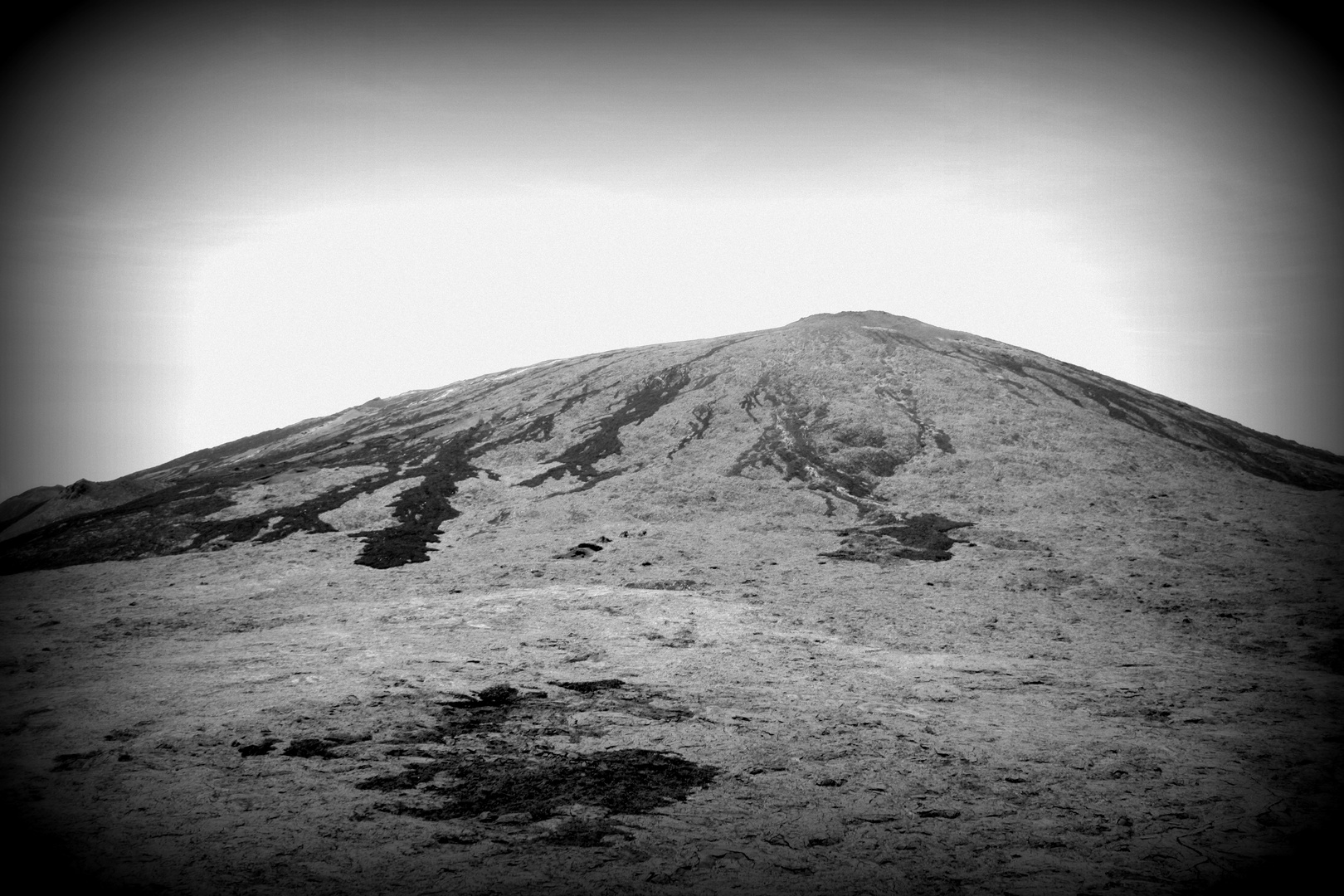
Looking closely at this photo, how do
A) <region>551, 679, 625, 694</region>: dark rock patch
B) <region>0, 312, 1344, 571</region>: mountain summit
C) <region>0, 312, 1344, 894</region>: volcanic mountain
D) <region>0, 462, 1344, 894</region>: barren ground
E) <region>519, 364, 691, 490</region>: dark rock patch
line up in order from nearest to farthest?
<region>0, 462, 1344, 894</region>: barren ground, <region>0, 312, 1344, 894</region>: volcanic mountain, <region>551, 679, 625, 694</region>: dark rock patch, <region>0, 312, 1344, 571</region>: mountain summit, <region>519, 364, 691, 490</region>: dark rock patch

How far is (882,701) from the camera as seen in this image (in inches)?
590

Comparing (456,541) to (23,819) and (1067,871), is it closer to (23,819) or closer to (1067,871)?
(23,819)

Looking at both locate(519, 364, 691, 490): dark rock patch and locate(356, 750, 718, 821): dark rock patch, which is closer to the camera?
locate(356, 750, 718, 821): dark rock patch

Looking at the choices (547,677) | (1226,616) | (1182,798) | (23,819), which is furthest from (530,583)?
(1226,616)

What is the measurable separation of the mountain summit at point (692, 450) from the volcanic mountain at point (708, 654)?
32 cm

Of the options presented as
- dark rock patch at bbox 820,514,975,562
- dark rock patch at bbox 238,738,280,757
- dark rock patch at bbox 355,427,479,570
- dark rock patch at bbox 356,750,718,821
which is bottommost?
dark rock patch at bbox 356,750,718,821

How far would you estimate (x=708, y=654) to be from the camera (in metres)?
18.2

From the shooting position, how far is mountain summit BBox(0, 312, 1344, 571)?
33812 mm

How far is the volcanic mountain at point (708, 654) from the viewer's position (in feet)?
31.0

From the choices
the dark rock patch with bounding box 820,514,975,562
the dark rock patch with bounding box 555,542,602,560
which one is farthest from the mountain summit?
the dark rock patch with bounding box 555,542,602,560

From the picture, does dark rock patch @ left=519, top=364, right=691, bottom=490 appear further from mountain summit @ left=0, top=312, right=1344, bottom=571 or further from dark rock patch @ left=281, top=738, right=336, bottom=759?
dark rock patch @ left=281, top=738, right=336, bottom=759

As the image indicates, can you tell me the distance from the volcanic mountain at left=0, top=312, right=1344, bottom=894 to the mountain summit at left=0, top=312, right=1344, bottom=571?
320 millimetres

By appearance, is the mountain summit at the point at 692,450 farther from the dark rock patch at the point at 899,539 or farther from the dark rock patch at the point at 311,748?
the dark rock patch at the point at 311,748

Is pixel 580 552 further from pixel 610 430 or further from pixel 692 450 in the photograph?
pixel 610 430
